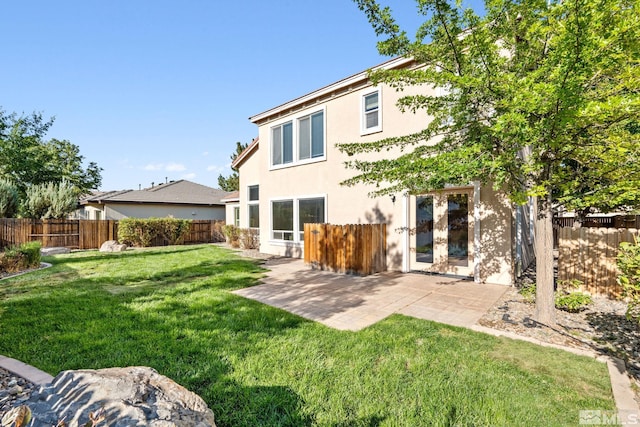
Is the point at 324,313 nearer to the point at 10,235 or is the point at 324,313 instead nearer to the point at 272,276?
the point at 272,276

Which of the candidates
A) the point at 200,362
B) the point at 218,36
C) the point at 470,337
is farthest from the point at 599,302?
the point at 218,36

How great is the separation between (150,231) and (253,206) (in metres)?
6.90

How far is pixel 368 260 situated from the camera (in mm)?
8594

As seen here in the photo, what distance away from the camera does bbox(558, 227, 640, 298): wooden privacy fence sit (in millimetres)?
6000

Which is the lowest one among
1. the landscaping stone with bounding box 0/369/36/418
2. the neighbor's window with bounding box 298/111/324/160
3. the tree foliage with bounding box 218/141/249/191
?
the landscaping stone with bounding box 0/369/36/418

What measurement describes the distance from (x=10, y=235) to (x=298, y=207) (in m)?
14.6

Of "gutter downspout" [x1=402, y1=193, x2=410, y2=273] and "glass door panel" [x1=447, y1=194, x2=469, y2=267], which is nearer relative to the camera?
A: "glass door panel" [x1=447, y1=194, x2=469, y2=267]

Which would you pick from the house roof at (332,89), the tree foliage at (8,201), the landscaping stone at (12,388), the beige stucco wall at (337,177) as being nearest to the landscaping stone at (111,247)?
the tree foliage at (8,201)

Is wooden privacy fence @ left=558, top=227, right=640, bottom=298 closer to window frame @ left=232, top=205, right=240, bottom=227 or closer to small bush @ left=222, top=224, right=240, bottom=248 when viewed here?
small bush @ left=222, top=224, right=240, bottom=248

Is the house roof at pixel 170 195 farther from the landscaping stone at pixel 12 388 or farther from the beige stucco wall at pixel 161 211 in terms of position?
the landscaping stone at pixel 12 388

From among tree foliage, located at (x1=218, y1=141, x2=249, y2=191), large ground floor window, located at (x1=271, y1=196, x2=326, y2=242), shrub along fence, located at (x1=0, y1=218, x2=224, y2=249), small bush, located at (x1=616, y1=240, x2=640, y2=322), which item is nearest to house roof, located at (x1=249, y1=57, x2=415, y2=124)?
large ground floor window, located at (x1=271, y1=196, x2=326, y2=242)

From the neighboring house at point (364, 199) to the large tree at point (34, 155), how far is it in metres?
18.8

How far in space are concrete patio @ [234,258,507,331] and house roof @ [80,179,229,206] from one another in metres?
15.0

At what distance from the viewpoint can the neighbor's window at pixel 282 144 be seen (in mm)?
12594
